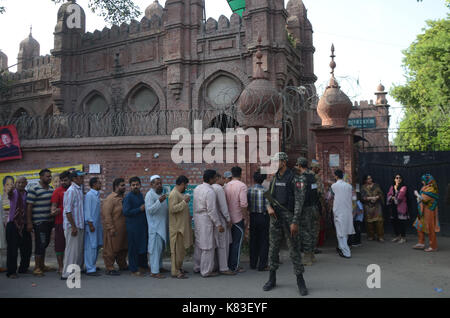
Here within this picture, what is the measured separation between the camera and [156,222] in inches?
240

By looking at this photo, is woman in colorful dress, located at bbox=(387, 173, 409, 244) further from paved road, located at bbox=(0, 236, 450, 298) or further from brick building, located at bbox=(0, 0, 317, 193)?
brick building, located at bbox=(0, 0, 317, 193)

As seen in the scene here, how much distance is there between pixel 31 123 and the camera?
34.7 ft

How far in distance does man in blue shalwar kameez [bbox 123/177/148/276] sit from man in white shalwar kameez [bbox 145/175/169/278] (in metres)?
0.16

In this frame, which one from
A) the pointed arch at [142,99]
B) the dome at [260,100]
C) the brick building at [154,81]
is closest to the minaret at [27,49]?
the brick building at [154,81]

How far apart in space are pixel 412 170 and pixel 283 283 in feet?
21.9

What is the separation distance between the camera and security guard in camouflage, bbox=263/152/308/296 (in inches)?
198

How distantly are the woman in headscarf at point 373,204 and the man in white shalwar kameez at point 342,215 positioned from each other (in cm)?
164

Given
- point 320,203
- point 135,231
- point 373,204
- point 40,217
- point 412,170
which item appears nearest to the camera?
point 135,231

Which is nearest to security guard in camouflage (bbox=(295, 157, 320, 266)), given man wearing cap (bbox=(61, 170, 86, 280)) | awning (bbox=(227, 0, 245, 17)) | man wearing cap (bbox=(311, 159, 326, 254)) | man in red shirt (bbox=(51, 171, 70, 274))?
man wearing cap (bbox=(311, 159, 326, 254))

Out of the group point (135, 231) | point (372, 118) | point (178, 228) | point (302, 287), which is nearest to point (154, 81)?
point (135, 231)

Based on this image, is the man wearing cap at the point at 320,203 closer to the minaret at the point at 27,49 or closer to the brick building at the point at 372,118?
the brick building at the point at 372,118

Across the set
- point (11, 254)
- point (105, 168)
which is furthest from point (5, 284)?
point (105, 168)

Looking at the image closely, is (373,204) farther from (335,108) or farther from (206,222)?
(206,222)
